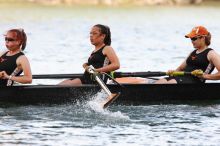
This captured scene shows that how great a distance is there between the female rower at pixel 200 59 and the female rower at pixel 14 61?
122 inches

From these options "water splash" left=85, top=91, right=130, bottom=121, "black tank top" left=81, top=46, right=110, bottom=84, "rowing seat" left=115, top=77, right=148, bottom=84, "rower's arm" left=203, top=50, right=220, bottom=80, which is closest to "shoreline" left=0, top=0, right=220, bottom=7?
"rowing seat" left=115, top=77, right=148, bottom=84

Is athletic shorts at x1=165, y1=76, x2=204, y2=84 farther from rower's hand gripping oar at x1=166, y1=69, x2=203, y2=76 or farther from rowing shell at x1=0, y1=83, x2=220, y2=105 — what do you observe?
rower's hand gripping oar at x1=166, y1=69, x2=203, y2=76

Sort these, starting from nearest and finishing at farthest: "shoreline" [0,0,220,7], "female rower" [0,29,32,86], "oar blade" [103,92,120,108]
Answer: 1. "female rower" [0,29,32,86]
2. "oar blade" [103,92,120,108]
3. "shoreline" [0,0,220,7]

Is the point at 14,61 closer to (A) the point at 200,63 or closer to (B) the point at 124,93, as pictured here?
(B) the point at 124,93

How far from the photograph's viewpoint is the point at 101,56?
1941 centimetres

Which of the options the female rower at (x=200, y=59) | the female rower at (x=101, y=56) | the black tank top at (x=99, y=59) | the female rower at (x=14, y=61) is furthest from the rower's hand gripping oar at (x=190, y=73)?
the female rower at (x=14, y=61)

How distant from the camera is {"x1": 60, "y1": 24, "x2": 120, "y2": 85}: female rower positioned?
19172 mm

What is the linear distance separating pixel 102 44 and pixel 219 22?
1657 inches

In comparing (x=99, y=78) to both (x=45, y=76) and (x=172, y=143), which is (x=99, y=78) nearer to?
(x=45, y=76)

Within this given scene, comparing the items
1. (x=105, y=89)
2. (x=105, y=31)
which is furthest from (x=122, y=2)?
(x=105, y=89)

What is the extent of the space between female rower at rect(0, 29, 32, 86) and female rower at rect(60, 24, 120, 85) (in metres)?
1.37

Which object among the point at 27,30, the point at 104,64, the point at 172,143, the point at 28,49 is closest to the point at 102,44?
the point at 104,64

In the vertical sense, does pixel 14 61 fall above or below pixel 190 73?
above

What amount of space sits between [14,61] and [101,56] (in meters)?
1.96
